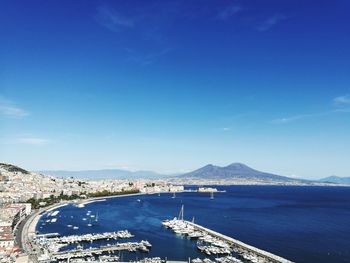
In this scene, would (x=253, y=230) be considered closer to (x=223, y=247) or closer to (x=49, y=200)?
(x=223, y=247)

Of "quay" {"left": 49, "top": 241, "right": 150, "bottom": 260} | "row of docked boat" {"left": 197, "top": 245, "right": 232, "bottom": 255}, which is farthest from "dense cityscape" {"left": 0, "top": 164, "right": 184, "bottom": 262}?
"row of docked boat" {"left": 197, "top": 245, "right": 232, "bottom": 255}

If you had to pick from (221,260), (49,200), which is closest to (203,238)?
(221,260)

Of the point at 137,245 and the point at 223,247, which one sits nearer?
the point at 223,247

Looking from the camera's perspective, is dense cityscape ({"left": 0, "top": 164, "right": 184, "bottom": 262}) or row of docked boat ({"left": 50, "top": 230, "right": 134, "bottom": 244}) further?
row of docked boat ({"left": 50, "top": 230, "right": 134, "bottom": 244})

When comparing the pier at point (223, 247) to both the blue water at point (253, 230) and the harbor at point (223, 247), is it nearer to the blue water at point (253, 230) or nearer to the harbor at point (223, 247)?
the harbor at point (223, 247)

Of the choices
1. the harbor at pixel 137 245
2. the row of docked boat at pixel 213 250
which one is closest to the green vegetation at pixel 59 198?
the harbor at pixel 137 245

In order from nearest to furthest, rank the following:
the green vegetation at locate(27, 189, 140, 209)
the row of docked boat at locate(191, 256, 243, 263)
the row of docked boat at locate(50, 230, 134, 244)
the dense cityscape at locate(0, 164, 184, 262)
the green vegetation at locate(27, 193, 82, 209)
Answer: the row of docked boat at locate(191, 256, 243, 263) < the dense cityscape at locate(0, 164, 184, 262) < the row of docked boat at locate(50, 230, 134, 244) < the green vegetation at locate(27, 193, 82, 209) < the green vegetation at locate(27, 189, 140, 209)

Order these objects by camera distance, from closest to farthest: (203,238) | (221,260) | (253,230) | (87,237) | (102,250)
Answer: (221,260) < (102,250) < (87,237) < (203,238) < (253,230)

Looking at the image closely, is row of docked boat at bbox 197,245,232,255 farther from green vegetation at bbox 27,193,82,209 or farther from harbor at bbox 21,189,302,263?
green vegetation at bbox 27,193,82,209

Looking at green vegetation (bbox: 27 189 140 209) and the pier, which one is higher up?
green vegetation (bbox: 27 189 140 209)

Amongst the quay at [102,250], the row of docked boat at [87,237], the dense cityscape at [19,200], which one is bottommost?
the quay at [102,250]

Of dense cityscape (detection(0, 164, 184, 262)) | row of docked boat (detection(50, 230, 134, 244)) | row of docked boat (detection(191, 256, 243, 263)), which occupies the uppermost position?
dense cityscape (detection(0, 164, 184, 262))

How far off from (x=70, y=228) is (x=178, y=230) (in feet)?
51.3

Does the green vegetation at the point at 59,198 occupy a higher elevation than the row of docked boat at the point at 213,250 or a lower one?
higher
